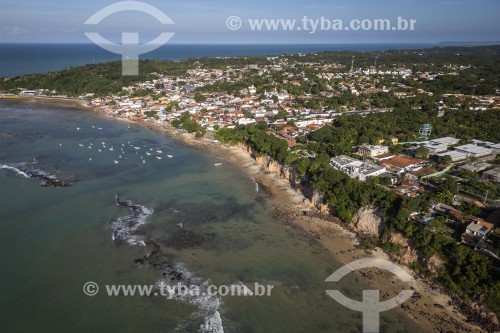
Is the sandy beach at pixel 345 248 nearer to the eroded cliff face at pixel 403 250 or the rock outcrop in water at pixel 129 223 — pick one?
the eroded cliff face at pixel 403 250

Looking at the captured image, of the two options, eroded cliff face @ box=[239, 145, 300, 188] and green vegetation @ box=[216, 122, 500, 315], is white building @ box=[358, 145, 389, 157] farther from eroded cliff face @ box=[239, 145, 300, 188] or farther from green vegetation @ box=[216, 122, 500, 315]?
eroded cliff face @ box=[239, 145, 300, 188]

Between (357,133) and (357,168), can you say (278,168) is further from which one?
(357,133)

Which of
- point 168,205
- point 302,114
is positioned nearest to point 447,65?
point 302,114

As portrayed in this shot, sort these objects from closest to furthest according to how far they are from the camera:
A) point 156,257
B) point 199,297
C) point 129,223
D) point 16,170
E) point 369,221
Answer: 1. point 199,297
2. point 156,257
3. point 369,221
4. point 129,223
5. point 16,170

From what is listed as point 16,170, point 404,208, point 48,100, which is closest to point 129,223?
point 16,170

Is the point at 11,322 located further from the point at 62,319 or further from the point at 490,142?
the point at 490,142
